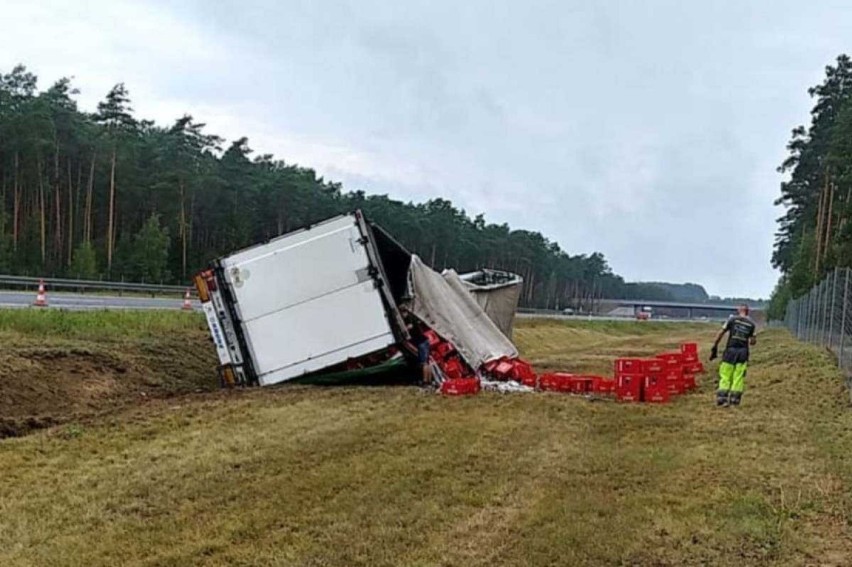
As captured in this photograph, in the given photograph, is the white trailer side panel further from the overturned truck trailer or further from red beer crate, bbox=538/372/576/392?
red beer crate, bbox=538/372/576/392

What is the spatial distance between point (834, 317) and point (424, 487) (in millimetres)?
14424

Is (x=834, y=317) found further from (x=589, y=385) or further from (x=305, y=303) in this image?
(x=305, y=303)

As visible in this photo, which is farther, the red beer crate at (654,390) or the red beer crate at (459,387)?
the red beer crate at (654,390)

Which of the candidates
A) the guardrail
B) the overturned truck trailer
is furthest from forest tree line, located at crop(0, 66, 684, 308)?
the overturned truck trailer

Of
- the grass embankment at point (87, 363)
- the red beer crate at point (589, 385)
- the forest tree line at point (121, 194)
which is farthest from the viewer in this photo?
the forest tree line at point (121, 194)


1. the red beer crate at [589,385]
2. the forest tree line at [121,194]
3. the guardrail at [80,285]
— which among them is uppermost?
the forest tree line at [121,194]

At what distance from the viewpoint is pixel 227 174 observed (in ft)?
205

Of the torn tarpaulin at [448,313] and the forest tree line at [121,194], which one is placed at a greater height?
the forest tree line at [121,194]

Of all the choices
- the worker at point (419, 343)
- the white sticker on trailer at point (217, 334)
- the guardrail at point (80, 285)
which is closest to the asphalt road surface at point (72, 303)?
the guardrail at point (80, 285)

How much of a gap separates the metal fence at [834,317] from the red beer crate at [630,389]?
3.44 m

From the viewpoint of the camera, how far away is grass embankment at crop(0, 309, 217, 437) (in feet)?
35.0

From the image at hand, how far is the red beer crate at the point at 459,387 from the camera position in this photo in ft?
43.2

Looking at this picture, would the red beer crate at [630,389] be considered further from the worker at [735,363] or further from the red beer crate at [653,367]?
the worker at [735,363]

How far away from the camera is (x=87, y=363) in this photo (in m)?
12.8
